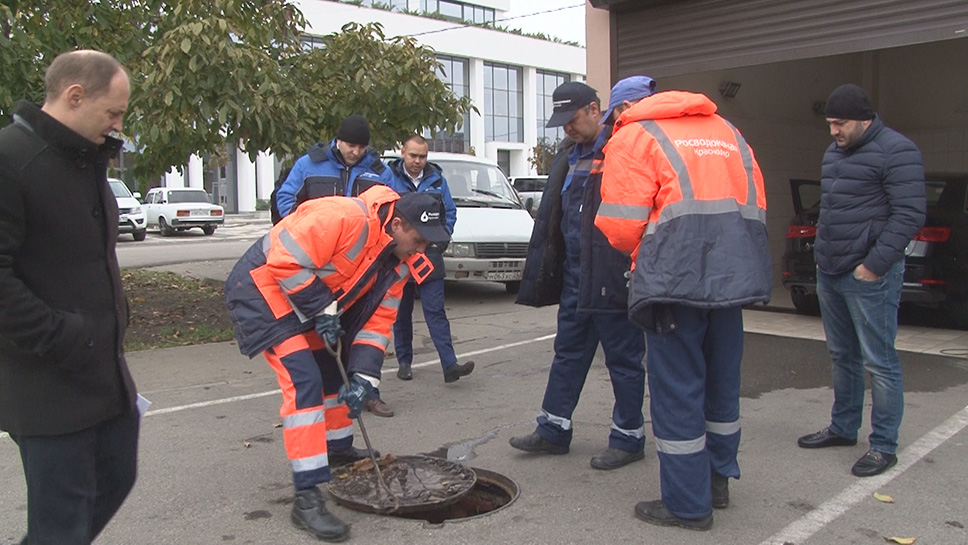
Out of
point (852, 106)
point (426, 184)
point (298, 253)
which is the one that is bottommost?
point (298, 253)

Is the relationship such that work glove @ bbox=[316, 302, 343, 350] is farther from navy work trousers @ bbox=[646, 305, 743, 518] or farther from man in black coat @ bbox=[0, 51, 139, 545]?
navy work trousers @ bbox=[646, 305, 743, 518]

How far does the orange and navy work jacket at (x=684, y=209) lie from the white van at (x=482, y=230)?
264 inches

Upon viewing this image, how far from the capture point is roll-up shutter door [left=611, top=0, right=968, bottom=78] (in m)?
6.89

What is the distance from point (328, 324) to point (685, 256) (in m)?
1.55

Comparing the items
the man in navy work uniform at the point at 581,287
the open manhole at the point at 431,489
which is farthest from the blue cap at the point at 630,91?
the open manhole at the point at 431,489

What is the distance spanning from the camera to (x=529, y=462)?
475 cm

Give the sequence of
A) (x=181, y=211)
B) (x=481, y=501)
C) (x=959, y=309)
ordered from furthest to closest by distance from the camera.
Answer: (x=181, y=211)
(x=959, y=309)
(x=481, y=501)

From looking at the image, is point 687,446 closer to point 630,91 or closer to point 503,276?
point 630,91

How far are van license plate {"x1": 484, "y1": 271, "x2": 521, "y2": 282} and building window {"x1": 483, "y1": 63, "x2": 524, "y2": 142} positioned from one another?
116 ft

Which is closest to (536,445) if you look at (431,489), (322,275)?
(431,489)

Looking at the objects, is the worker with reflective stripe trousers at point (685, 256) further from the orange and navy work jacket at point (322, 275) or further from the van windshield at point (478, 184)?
the van windshield at point (478, 184)

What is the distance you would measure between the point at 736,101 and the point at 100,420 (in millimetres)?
10888

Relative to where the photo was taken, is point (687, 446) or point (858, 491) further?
point (858, 491)

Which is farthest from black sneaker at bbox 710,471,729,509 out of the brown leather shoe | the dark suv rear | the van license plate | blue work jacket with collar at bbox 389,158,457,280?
the van license plate
